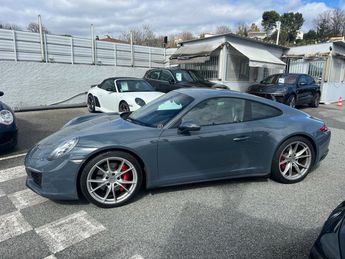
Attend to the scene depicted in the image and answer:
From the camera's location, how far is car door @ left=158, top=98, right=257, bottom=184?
3.34 meters

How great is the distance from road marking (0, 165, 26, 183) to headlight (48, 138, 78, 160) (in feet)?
4.74

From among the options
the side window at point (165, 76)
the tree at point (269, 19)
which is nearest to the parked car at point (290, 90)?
the side window at point (165, 76)

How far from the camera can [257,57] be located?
13766 mm

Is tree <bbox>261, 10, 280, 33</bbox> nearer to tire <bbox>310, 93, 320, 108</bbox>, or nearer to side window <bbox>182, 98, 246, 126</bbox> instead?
tire <bbox>310, 93, 320, 108</bbox>

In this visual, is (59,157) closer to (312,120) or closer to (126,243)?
(126,243)

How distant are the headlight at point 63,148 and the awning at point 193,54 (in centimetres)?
1133

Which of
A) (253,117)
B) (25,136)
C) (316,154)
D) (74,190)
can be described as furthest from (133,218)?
(25,136)

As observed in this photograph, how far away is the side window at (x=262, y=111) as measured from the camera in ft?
12.5

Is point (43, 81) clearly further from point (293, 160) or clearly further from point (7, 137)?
point (293, 160)

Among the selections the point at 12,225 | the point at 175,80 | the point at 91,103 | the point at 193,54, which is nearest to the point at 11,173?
the point at 12,225

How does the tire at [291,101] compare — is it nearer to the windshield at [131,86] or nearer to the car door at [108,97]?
the windshield at [131,86]

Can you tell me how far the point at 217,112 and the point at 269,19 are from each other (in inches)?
2252

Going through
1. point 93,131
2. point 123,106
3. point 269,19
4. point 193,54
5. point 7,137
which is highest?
point 269,19

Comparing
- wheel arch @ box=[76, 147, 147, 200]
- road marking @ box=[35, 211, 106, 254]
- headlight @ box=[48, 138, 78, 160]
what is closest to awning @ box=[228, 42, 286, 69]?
wheel arch @ box=[76, 147, 147, 200]
